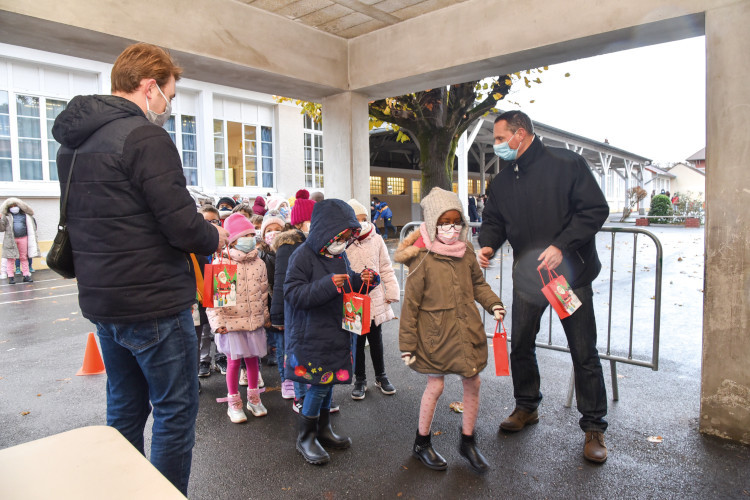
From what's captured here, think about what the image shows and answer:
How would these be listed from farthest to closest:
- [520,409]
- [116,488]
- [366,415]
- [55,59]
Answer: [55,59] → [366,415] → [520,409] → [116,488]

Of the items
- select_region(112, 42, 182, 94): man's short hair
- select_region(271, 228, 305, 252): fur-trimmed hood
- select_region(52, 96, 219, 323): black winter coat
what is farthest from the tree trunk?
select_region(52, 96, 219, 323): black winter coat

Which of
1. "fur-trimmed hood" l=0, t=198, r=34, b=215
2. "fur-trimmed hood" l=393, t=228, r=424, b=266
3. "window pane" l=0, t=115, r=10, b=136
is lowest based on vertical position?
"fur-trimmed hood" l=393, t=228, r=424, b=266

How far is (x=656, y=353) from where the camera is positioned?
13.1ft

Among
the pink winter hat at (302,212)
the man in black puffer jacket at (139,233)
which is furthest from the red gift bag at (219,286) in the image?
the man in black puffer jacket at (139,233)

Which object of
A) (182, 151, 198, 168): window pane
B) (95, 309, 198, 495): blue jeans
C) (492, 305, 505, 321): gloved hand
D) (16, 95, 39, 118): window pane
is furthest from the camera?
(182, 151, 198, 168): window pane

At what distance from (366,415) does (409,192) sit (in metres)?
29.3

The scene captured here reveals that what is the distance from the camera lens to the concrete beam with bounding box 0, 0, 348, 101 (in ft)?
12.1

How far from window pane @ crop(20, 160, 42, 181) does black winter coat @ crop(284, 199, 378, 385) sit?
48.5ft

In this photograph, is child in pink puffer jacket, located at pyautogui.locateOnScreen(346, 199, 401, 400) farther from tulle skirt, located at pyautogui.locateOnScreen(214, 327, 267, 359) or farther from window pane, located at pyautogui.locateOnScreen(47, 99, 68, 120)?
window pane, located at pyautogui.locateOnScreen(47, 99, 68, 120)

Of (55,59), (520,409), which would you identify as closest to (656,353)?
(520,409)

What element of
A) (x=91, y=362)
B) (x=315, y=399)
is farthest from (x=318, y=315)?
(x=91, y=362)

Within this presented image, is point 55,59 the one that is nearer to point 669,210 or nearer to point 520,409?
point 520,409

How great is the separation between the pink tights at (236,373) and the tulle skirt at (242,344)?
0.07 m

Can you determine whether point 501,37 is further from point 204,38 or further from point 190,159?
point 190,159
